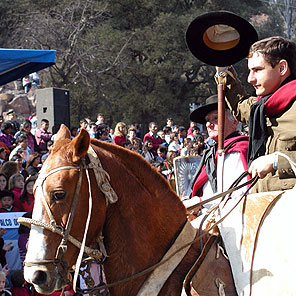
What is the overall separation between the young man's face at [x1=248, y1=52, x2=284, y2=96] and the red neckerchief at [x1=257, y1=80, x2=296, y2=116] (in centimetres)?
15

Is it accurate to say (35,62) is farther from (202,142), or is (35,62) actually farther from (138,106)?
(138,106)

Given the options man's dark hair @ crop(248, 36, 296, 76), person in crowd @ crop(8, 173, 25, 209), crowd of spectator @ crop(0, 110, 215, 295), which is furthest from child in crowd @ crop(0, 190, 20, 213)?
man's dark hair @ crop(248, 36, 296, 76)

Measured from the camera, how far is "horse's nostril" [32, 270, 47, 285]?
302 cm

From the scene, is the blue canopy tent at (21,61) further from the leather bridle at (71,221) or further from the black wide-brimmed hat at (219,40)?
the leather bridle at (71,221)

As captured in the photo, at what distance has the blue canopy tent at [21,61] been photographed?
7.13m

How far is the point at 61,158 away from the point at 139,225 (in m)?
0.66

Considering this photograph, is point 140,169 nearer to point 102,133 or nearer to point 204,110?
point 204,110

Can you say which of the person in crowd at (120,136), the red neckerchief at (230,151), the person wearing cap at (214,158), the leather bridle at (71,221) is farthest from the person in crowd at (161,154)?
the leather bridle at (71,221)

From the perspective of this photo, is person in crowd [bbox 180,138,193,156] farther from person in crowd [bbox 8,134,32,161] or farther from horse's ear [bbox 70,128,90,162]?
horse's ear [bbox 70,128,90,162]

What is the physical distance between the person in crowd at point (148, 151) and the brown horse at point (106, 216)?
996 centimetres

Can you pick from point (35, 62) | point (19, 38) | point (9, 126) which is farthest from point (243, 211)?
point (19, 38)

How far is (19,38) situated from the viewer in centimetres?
2483

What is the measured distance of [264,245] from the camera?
10.5 ft

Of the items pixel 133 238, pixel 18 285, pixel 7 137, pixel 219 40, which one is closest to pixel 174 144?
pixel 7 137
